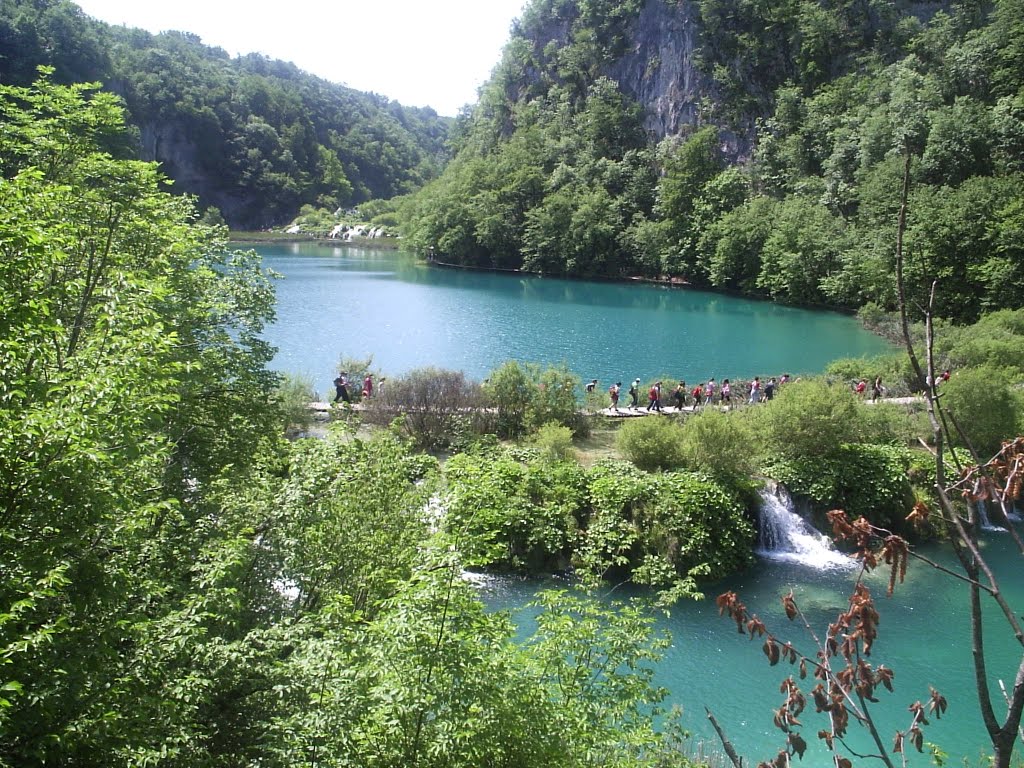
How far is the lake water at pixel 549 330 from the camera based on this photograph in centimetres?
3631

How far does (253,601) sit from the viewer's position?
29.0 feet

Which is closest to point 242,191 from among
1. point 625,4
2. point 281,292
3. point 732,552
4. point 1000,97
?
point 625,4

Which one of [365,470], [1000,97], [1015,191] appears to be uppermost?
[1000,97]

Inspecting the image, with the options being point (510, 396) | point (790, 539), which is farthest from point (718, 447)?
point (510, 396)

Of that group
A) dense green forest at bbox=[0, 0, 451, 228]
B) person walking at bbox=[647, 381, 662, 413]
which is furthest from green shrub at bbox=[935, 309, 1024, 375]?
dense green forest at bbox=[0, 0, 451, 228]

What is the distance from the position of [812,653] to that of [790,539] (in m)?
4.97

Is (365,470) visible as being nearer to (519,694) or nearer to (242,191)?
(519,694)

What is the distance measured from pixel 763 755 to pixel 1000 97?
2249 inches

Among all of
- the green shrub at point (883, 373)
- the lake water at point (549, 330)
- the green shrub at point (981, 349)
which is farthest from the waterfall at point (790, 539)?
the lake water at point (549, 330)

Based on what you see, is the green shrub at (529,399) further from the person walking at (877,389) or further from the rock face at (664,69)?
the rock face at (664,69)

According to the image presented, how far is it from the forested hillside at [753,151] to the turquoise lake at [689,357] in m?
5.19

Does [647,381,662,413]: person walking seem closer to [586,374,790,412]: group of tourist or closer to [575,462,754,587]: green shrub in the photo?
[586,374,790,412]: group of tourist

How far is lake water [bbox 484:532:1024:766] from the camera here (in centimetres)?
1227

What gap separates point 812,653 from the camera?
48.0 feet
